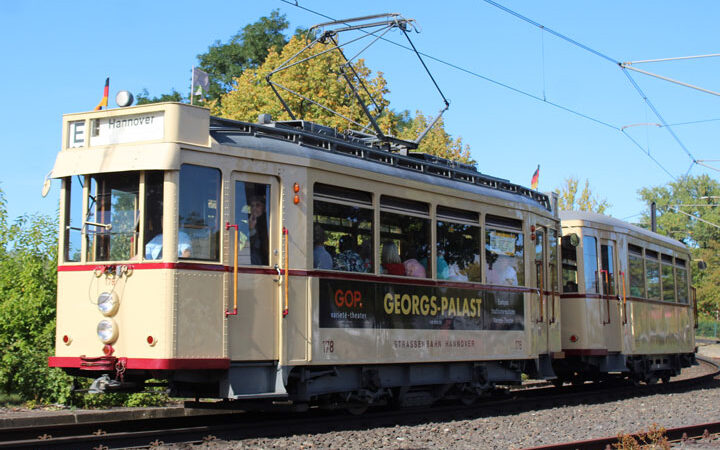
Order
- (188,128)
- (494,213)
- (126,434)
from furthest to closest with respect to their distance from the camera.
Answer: (494,213), (188,128), (126,434)

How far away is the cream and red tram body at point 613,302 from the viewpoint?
1504cm

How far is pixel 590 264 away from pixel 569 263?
576 mm

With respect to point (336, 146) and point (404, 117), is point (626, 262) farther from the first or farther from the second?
point (404, 117)

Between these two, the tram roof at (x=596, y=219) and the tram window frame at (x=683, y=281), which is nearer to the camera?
the tram roof at (x=596, y=219)

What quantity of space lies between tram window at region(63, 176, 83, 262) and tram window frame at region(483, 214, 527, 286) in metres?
5.74

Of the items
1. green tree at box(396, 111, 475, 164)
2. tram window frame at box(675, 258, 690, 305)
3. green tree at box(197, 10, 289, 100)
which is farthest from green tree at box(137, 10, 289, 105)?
tram window frame at box(675, 258, 690, 305)

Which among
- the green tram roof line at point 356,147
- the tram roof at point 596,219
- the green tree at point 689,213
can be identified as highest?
the green tree at point 689,213

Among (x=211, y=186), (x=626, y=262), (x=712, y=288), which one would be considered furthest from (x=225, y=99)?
(x=712, y=288)

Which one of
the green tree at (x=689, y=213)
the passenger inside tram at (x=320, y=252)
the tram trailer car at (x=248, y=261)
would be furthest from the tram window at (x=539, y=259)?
the green tree at (x=689, y=213)

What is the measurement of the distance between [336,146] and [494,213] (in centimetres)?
320

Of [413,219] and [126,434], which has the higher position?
[413,219]

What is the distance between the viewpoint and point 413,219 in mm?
10883

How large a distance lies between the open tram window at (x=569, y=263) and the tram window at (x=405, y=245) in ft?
15.8

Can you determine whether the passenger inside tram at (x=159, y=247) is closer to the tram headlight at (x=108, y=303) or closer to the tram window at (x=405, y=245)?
the tram headlight at (x=108, y=303)
